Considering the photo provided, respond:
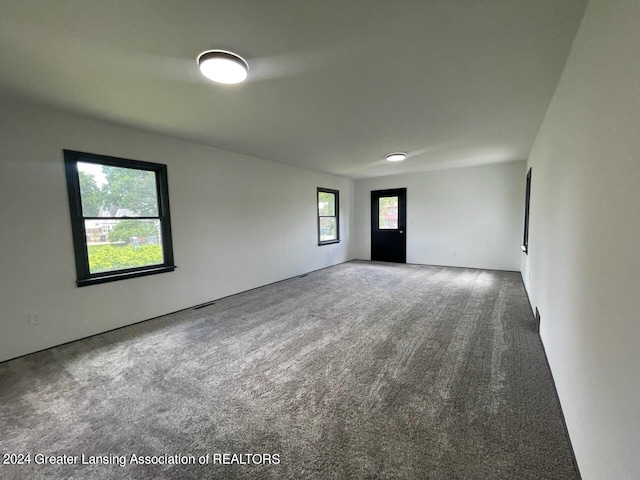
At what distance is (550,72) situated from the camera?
216cm

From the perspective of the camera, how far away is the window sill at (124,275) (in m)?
2.98

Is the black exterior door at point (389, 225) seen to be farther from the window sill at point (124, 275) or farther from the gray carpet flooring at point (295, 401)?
the window sill at point (124, 275)

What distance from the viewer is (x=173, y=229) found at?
3770 millimetres

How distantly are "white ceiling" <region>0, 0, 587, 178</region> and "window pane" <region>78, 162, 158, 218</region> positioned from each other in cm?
59

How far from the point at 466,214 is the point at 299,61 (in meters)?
5.66

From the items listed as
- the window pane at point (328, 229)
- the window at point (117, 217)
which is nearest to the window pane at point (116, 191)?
the window at point (117, 217)

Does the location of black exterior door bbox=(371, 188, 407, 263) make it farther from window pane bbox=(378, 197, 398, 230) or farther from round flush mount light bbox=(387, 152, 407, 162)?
round flush mount light bbox=(387, 152, 407, 162)

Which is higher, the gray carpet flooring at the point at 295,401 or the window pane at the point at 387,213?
the window pane at the point at 387,213

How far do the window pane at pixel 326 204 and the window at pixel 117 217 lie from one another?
147 inches

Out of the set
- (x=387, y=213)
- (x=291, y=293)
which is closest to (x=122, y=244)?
(x=291, y=293)

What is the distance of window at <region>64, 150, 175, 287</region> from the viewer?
2951 millimetres

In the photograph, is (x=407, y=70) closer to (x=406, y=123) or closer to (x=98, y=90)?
(x=406, y=123)

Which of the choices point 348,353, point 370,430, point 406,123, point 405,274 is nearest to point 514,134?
point 406,123

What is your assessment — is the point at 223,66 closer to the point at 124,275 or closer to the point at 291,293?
the point at 124,275
